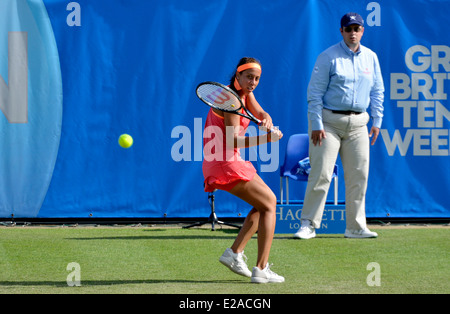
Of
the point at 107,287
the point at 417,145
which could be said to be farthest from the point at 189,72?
the point at 107,287

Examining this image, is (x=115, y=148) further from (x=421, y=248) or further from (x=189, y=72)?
(x=421, y=248)

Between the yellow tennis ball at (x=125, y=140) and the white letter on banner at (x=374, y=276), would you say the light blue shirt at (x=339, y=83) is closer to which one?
the white letter on banner at (x=374, y=276)

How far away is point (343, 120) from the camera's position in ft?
24.5

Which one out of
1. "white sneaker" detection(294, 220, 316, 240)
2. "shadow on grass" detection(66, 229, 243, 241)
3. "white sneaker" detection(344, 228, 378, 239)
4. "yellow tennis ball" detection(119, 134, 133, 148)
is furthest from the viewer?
"yellow tennis ball" detection(119, 134, 133, 148)

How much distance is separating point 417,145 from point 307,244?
8.34ft

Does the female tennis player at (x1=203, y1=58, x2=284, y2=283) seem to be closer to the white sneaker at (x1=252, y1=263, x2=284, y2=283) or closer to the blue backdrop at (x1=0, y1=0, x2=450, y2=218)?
the white sneaker at (x1=252, y1=263, x2=284, y2=283)

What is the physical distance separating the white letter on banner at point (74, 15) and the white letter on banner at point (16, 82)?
533 millimetres

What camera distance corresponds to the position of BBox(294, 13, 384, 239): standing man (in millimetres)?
7441

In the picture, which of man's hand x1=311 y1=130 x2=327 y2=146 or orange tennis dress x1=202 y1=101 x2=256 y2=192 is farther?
man's hand x1=311 y1=130 x2=327 y2=146

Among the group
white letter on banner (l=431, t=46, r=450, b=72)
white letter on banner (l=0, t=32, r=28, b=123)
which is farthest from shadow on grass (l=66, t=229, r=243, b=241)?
white letter on banner (l=431, t=46, r=450, b=72)

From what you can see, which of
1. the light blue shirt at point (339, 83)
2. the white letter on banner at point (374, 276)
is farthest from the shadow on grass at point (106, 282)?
the light blue shirt at point (339, 83)

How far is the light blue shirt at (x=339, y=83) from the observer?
7426 mm

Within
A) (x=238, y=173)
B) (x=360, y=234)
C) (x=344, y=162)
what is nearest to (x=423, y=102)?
(x=344, y=162)

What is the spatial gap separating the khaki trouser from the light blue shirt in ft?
0.41
